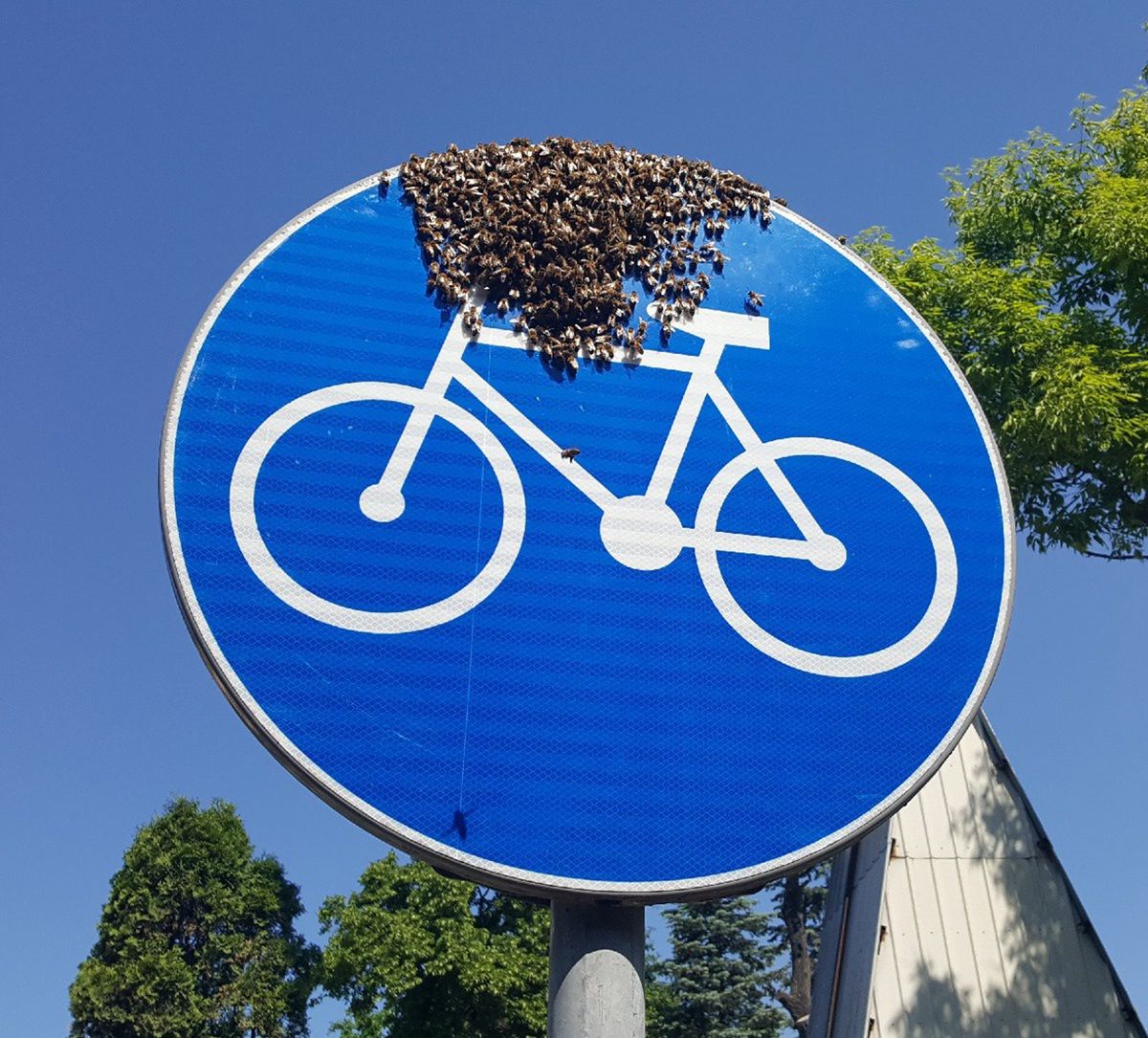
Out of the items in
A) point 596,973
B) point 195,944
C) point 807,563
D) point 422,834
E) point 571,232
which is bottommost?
point 596,973

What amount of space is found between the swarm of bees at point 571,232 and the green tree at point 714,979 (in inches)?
927

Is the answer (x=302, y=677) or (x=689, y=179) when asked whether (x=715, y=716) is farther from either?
(x=689, y=179)

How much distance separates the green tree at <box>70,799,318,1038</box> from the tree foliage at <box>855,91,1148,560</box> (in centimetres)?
2198

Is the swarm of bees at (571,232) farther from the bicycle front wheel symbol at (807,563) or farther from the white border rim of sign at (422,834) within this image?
the white border rim of sign at (422,834)

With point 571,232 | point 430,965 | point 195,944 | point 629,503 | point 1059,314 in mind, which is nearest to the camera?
point 629,503

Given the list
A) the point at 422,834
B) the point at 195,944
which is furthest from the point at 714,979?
the point at 422,834

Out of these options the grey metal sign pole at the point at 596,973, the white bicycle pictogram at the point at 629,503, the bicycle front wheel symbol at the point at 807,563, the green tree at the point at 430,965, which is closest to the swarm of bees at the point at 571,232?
the white bicycle pictogram at the point at 629,503

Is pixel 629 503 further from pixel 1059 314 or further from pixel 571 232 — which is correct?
pixel 1059 314

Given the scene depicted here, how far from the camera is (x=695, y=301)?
23.5 ft

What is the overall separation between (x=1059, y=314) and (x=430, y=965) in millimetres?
19311

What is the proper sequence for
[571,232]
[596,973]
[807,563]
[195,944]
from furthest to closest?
[195,944] → [571,232] → [807,563] → [596,973]

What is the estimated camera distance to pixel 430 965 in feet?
85.6

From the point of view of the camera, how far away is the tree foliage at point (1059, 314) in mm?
11016

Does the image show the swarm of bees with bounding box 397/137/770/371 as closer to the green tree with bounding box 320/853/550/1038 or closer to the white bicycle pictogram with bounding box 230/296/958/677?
the white bicycle pictogram with bounding box 230/296/958/677
